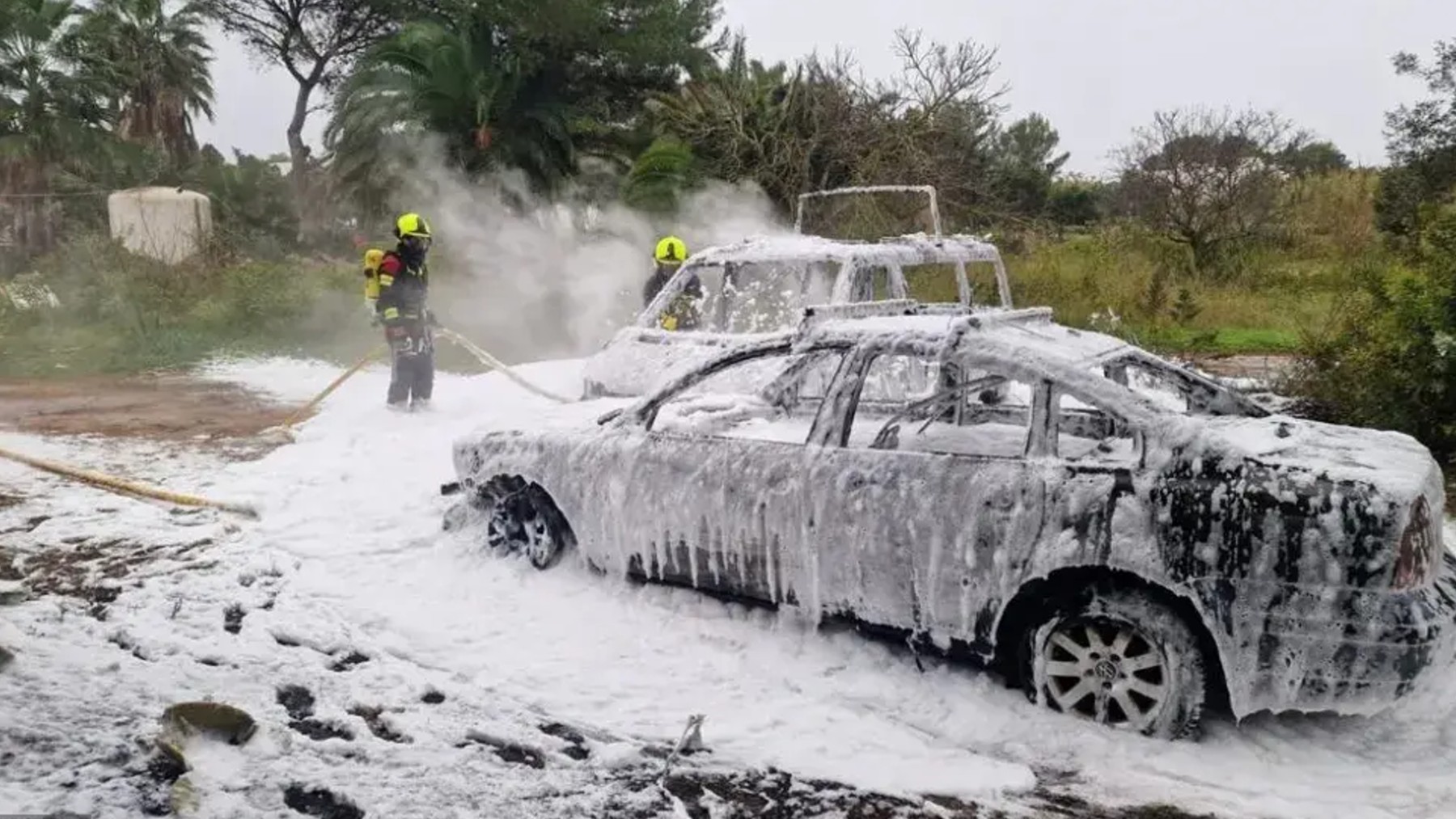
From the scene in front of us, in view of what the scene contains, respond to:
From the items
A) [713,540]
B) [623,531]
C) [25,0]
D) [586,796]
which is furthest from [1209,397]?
[25,0]

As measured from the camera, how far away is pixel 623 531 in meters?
5.23

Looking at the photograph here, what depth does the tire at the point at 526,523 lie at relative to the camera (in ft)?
18.6

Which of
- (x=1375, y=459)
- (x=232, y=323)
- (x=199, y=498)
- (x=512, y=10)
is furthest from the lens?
(x=512, y=10)

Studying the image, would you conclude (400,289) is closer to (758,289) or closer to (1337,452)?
(758,289)

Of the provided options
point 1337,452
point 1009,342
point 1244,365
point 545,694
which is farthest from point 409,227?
point 1244,365

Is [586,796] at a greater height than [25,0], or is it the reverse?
[25,0]

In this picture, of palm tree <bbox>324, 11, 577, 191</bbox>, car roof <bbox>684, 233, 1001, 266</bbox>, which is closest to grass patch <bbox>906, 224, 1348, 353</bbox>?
car roof <bbox>684, 233, 1001, 266</bbox>

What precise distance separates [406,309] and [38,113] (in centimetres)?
2370

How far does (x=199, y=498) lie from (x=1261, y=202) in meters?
19.5

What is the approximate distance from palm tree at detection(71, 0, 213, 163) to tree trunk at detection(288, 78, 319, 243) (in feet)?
10.3

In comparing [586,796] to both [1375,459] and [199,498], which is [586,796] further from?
[199,498]

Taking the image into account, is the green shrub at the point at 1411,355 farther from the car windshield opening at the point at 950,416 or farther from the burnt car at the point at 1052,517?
the car windshield opening at the point at 950,416

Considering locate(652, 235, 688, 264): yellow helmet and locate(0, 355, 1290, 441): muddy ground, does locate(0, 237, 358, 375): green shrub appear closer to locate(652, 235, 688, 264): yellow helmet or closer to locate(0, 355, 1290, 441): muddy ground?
locate(0, 355, 1290, 441): muddy ground

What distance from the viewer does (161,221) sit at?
21.5 metres
